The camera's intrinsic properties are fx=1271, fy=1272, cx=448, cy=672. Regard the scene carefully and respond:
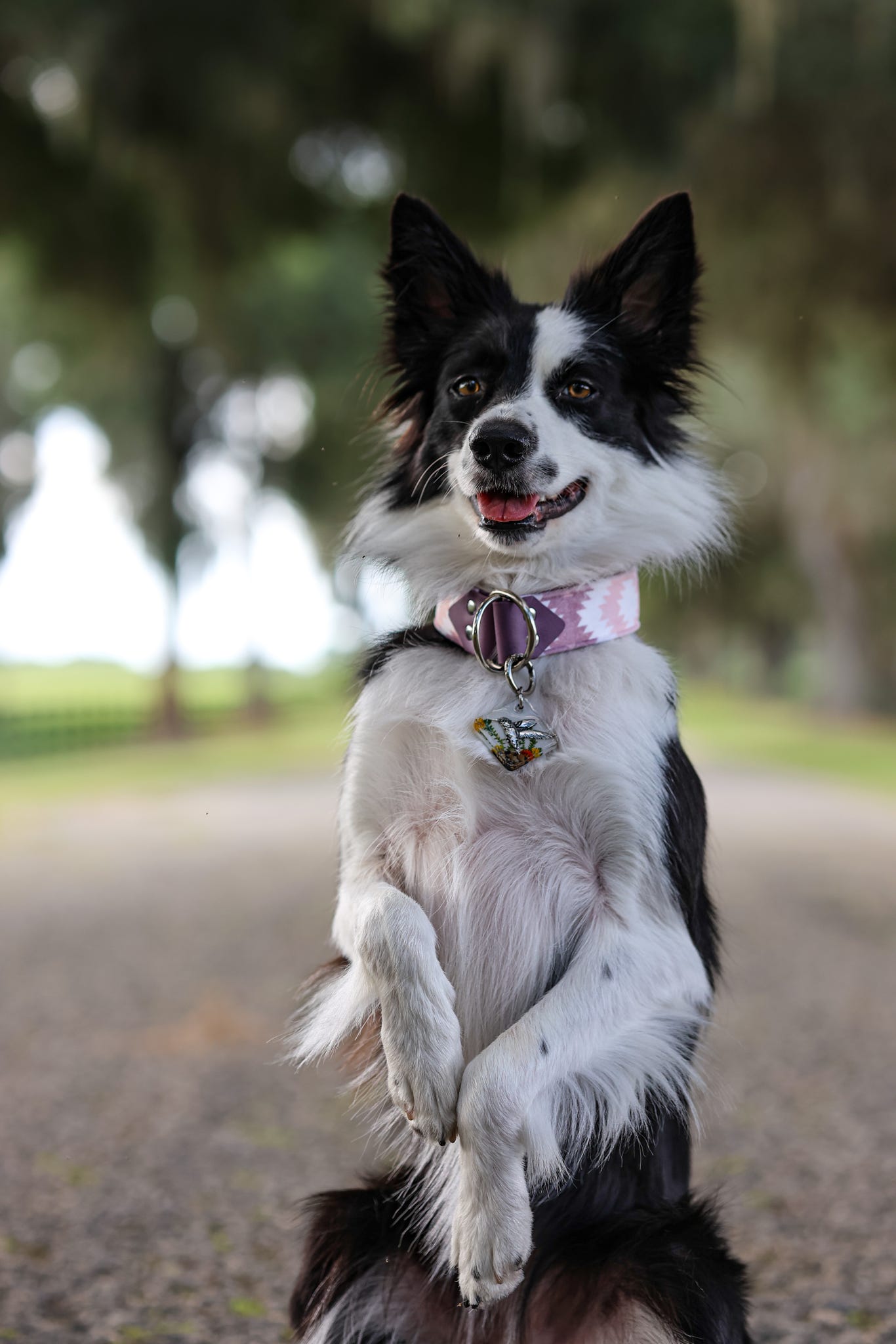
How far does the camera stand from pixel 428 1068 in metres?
1.97

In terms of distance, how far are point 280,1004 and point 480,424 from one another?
474cm

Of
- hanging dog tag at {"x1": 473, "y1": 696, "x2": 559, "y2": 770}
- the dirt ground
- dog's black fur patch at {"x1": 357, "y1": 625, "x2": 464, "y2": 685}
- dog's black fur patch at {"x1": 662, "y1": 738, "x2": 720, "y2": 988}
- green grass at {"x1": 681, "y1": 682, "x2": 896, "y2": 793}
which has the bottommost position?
the dirt ground

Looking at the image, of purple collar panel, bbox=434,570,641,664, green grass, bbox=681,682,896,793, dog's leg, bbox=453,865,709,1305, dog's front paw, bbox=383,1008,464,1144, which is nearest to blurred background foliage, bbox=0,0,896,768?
purple collar panel, bbox=434,570,641,664

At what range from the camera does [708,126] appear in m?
7.56

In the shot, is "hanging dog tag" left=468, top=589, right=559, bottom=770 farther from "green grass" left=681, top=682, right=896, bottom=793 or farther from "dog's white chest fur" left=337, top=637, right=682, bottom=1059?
"green grass" left=681, top=682, right=896, bottom=793

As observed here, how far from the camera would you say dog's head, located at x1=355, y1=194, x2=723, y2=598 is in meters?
2.20

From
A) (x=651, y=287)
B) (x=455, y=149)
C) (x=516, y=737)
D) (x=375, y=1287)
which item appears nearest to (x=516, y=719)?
(x=516, y=737)

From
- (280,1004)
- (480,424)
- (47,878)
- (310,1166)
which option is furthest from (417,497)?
(47,878)

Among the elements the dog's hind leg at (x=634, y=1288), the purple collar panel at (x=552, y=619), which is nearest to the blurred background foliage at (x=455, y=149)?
the purple collar panel at (x=552, y=619)

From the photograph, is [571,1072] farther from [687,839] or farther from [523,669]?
[523,669]

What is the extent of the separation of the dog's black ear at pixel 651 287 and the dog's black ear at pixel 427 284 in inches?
7.0

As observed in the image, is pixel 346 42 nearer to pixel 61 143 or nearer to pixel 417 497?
pixel 61 143

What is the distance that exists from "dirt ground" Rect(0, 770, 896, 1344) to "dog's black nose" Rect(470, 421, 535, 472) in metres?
1.21

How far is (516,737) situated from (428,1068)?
21.3 inches
